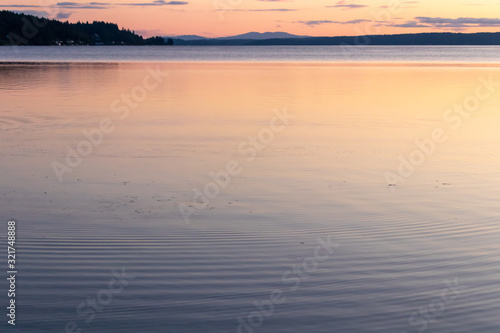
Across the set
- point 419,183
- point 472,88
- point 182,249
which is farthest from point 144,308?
point 472,88

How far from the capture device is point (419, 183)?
1059 centimetres

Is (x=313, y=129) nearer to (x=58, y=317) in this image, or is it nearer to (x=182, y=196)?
(x=182, y=196)

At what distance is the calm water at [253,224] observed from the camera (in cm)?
564

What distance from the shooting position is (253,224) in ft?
26.7

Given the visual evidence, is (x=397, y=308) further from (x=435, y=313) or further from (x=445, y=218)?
(x=445, y=218)

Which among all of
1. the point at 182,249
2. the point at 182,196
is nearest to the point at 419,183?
the point at 182,196

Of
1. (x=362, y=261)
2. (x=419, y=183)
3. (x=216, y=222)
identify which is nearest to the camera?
(x=362, y=261)

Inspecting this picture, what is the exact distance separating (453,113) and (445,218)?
12.7 meters

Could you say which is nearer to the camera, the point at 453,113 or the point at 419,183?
the point at 419,183

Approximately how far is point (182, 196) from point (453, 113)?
13.1 meters

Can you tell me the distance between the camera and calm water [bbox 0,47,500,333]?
5.64 m

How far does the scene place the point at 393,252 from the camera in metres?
7.11

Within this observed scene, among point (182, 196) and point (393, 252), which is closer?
point (393, 252)

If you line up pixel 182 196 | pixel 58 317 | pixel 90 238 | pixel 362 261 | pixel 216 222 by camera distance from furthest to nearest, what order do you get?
pixel 182 196
pixel 216 222
pixel 90 238
pixel 362 261
pixel 58 317
